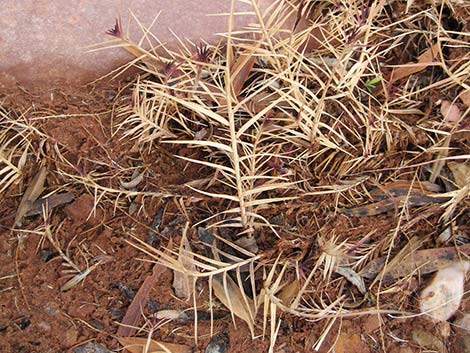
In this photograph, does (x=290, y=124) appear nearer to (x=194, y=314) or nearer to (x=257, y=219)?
(x=257, y=219)

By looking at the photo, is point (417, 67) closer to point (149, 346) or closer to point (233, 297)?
point (233, 297)

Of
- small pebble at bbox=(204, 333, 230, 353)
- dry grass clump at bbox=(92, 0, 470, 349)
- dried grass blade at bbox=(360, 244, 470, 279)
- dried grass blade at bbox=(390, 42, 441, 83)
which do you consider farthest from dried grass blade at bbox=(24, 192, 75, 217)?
dried grass blade at bbox=(390, 42, 441, 83)

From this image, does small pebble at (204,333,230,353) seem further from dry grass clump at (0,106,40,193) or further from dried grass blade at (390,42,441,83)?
dried grass blade at (390,42,441,83)

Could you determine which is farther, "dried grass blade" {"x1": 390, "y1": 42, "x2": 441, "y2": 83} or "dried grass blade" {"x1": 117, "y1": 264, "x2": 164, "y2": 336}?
"dried grass blade" {"x1": 390, "y1": 42, "x2": 441, "y2": 83}

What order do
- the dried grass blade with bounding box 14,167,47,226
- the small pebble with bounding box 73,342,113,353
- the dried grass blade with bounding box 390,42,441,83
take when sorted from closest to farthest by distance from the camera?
1. the small pebble with bounding box 73,342,113,353
2. the dried grass blade with bounding box 14,167,47,226
3. the dried grass blade with bounding box 390,42,441,83

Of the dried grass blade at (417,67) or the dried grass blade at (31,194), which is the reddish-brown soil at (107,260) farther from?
the dried grass blade at (417,67)

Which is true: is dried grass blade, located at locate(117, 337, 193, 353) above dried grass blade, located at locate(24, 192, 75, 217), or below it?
below

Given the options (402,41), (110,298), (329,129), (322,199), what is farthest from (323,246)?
(402,41)
